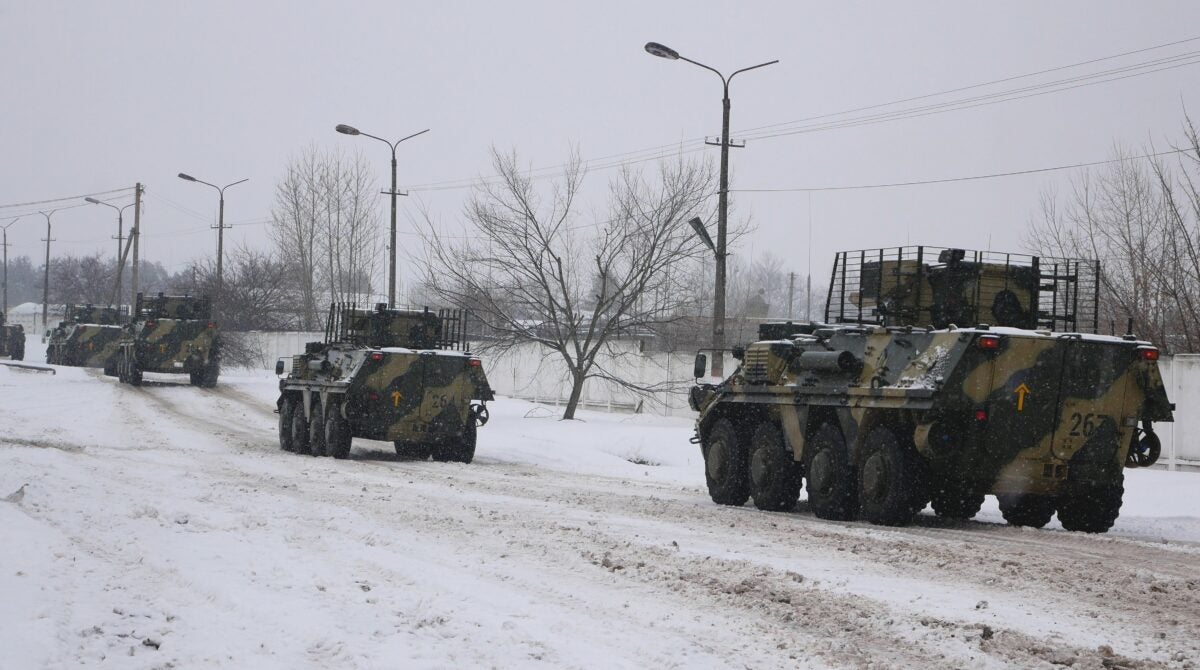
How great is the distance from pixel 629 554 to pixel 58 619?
13.8 ft

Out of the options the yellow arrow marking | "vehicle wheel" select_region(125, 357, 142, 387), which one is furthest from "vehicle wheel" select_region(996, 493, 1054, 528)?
"vehicle wheel" select_region(125, 357, 142, 387)

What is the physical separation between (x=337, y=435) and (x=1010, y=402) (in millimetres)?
11331

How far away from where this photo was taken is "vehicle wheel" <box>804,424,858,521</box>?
43.7 ft

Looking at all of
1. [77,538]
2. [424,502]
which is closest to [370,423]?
[424,502]

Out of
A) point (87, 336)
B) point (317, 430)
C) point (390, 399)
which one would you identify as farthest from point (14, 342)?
point (390, 399)

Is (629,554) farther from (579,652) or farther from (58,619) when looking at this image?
(58,619)

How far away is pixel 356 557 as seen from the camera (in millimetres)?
9484

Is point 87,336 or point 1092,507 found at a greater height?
point 87,336

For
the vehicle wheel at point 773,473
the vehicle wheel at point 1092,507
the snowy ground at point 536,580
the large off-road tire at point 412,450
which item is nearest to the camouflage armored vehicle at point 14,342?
the large off-road tire at point 412,450

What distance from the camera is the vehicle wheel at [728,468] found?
15344 millimetres

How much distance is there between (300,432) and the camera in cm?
2183

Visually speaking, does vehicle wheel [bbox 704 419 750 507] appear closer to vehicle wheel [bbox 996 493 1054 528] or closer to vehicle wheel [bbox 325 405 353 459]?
vehicle wheel [bbox 996 493 1054 528]

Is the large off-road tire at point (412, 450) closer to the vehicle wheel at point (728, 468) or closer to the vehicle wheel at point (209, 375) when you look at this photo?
the vehicle wheel at point (728, 468)

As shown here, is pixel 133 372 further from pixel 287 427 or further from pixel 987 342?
pixel 987 342
